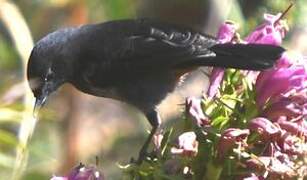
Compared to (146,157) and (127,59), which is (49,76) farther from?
(146,157)

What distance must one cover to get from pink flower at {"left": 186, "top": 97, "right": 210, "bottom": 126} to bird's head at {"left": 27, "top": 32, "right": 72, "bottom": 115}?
507 millimetres

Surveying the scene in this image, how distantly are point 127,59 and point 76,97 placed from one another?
2303 millimetres

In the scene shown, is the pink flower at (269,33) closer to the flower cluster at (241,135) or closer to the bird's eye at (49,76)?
the flower cluster at (241,135)

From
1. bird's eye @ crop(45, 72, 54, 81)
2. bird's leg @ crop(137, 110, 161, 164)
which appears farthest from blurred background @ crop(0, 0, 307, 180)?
bird's eye @ crop(45, 72, 54, 81)

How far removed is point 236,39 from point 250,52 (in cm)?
11

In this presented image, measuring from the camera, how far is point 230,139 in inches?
79.4

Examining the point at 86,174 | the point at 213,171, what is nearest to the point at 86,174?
the point at 86,174

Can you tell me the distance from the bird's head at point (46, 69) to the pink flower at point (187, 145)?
0.57m

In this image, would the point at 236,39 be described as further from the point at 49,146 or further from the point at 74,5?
the point at 49,146

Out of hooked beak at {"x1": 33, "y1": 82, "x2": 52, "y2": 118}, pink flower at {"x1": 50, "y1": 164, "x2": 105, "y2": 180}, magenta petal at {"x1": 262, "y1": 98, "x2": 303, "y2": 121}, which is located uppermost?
hooked beak at {"x1": 33, "y1": 82, "x2": 52, "y2": 118}

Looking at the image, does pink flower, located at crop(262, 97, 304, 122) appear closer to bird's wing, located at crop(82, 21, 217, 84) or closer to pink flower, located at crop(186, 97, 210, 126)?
pink flower, located at crop(186, 97, 210, 126)

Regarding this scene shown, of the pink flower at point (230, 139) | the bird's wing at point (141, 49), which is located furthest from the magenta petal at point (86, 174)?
the bird's wing at point (141, 49)

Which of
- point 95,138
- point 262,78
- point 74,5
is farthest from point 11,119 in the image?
point 95,138

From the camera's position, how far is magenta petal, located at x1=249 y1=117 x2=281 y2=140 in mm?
2041
